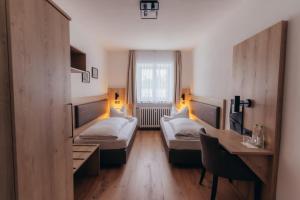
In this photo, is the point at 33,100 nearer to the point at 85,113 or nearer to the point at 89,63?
the point at 85,113

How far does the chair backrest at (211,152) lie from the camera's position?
1.98 meters

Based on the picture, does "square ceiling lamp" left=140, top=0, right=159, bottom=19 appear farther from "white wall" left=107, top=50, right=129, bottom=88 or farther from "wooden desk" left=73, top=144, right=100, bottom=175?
"white wall" left=107, top=50, right=129, bottom=88

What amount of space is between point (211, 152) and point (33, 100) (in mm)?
1781

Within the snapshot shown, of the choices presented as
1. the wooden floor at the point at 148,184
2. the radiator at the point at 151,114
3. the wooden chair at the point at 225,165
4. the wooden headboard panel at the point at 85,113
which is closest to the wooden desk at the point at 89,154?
the wooden floor at the point at 148,184

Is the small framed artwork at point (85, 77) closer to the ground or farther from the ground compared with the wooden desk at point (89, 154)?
farther from the ground

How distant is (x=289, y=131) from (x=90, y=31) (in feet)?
12.1

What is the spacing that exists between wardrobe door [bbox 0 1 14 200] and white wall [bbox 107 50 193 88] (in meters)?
4.87

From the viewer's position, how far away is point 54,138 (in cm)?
132

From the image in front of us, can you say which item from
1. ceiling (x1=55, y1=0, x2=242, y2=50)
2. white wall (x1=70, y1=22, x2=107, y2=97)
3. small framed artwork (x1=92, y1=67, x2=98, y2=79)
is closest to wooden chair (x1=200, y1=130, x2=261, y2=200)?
ceiling (x1=55, y1=0, x2=242, y2=50)

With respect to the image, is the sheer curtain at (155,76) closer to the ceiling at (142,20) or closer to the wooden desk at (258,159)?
the ceiling at (142,20)

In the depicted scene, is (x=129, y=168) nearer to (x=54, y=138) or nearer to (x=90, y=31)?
(x=54, y=138)

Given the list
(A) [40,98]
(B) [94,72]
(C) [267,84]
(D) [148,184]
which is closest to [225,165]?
(C) [267,84]

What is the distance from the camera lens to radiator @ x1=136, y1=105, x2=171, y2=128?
18.5ft

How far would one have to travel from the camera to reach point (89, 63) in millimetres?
4008
